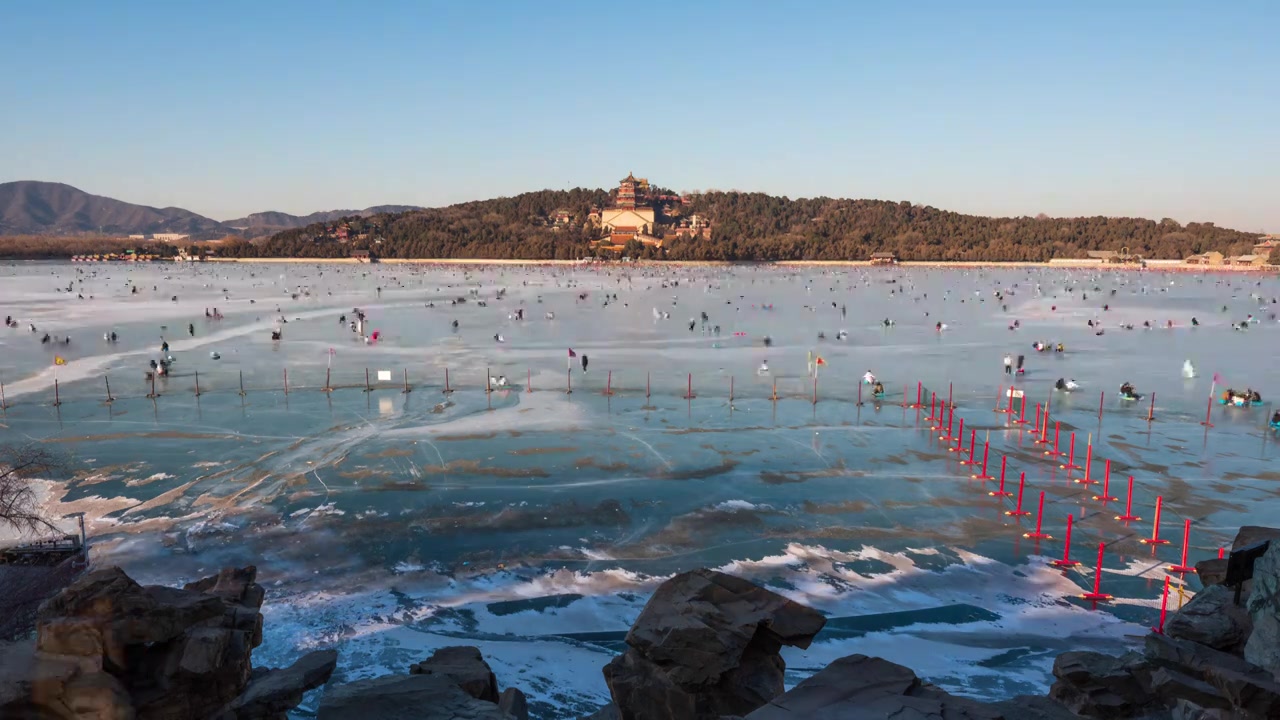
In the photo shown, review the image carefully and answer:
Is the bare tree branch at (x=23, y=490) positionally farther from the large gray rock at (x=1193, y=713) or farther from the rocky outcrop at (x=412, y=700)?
the large gray rock at (x=1193, y=713)

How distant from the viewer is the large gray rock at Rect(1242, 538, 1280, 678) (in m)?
5.16

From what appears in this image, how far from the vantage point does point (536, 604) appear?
9.68 meters

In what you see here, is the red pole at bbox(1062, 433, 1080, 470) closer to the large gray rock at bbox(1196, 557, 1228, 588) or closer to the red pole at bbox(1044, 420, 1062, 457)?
the red pole at bbox(1044, 420, 1062, 457)

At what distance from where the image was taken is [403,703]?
507cm

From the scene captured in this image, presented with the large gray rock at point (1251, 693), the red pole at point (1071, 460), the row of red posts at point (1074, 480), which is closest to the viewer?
the large gray rock at point (1251, 693)

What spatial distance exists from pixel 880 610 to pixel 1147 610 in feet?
10.4

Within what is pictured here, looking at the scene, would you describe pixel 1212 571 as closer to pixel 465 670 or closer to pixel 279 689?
pixel 465 670

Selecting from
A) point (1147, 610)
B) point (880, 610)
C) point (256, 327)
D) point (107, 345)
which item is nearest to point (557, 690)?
point (880, 610)

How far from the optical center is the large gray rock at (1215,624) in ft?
19.6

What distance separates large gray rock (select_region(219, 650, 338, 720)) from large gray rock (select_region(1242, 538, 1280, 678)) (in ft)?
22.0

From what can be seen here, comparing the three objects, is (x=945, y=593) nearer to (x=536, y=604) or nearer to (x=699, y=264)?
(x=536, y=604)

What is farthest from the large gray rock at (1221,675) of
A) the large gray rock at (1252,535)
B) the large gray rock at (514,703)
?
the large gray rock at (514,703)

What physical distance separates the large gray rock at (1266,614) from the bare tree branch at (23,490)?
11.0 meters

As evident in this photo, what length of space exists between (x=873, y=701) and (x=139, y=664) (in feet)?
16.7
